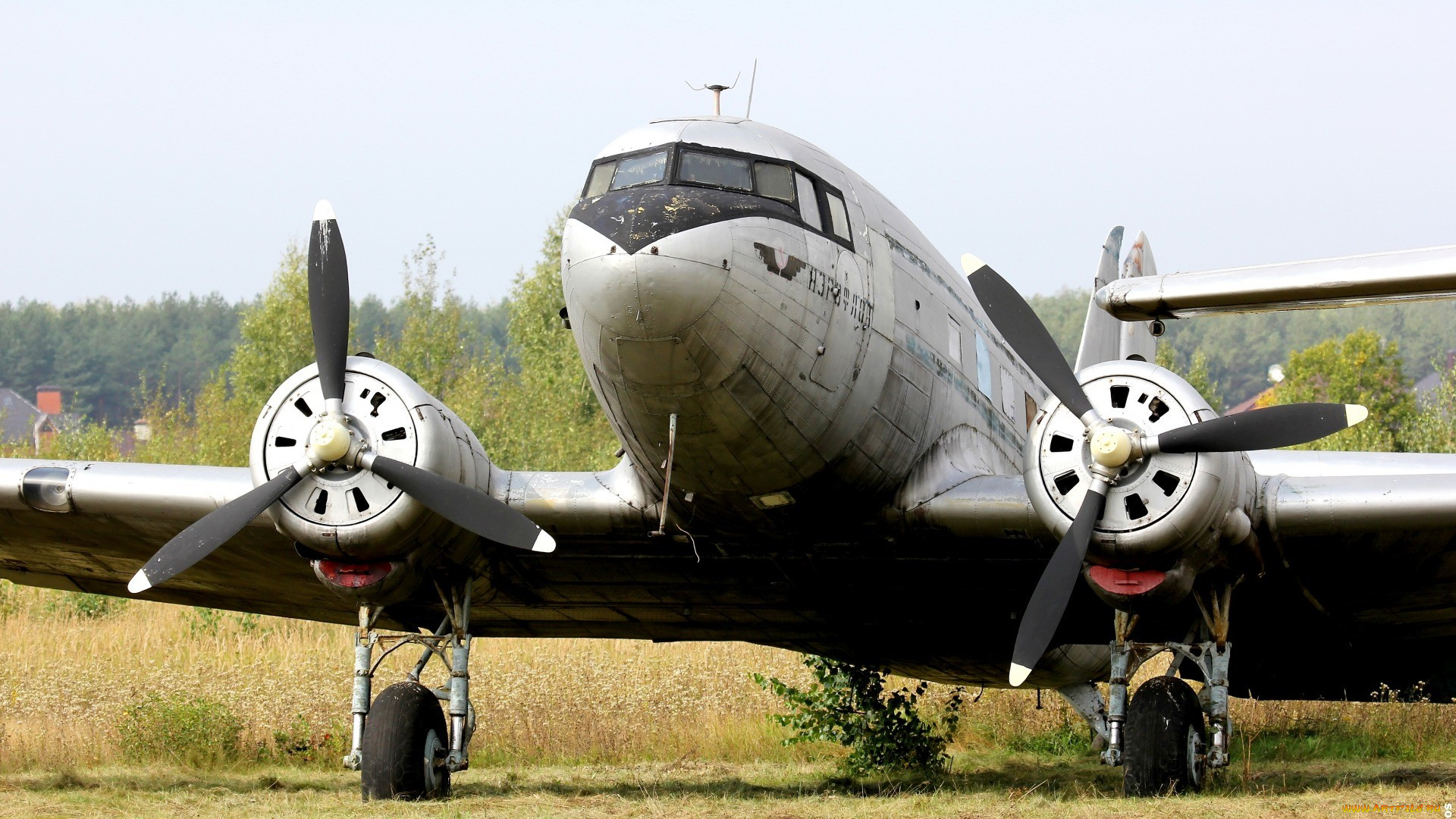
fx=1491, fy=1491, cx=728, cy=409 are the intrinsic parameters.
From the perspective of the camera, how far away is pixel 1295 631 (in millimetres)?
12000

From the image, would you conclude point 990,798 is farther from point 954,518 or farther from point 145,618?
point 145,618

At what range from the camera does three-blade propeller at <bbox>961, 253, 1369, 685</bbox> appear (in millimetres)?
9156

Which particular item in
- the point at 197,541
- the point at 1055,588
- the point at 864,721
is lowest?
the point at 864,721

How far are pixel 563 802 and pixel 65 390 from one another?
11231 cm

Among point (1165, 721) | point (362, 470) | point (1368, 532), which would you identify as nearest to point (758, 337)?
point (362, 470)

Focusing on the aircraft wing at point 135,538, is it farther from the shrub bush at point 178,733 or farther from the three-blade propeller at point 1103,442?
the three-blade propeller at point 1103,442

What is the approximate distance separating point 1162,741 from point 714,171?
4.58 meters

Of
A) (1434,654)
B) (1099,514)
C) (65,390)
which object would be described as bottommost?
(1434,654)

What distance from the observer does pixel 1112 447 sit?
30.1ft

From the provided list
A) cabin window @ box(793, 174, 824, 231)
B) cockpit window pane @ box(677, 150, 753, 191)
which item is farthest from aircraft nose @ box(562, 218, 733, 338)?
cabin window @ box(793, 174, 824, 231)

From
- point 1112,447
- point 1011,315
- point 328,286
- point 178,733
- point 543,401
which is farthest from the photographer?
point 543,401

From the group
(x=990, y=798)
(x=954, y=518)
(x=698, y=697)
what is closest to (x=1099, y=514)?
(x=954, y=518)

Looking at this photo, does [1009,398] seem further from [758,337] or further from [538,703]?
[538,703]

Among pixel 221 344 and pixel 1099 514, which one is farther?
pixel 221 344
